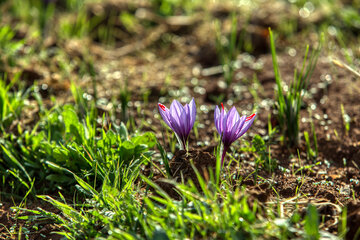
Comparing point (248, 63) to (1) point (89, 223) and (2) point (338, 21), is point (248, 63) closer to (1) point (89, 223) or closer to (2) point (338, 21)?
(2) point (338, 21)

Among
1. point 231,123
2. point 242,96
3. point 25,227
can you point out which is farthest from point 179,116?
point 242,96

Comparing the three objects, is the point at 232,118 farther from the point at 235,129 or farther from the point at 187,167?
Answer: the point at 187,167

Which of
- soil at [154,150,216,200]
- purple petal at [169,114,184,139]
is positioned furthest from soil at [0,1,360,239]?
purple petal at [169,114,184,139]

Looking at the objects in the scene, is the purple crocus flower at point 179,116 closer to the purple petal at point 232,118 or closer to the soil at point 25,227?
the purple petal at point 232,118

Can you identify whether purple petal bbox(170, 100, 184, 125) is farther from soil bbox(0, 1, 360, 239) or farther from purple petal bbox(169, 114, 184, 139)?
soil bbox(0, 1, 360, 239)

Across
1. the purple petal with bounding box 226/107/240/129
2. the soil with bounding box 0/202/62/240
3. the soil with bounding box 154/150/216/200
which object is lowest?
A: the soil with bounding box 0/202/62/240

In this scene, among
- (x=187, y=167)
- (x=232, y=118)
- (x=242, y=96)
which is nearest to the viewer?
(x=232, y=118)

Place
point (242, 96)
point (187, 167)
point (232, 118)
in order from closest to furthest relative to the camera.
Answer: point (232, 118) < point (187, 167) < point (242, 96)
